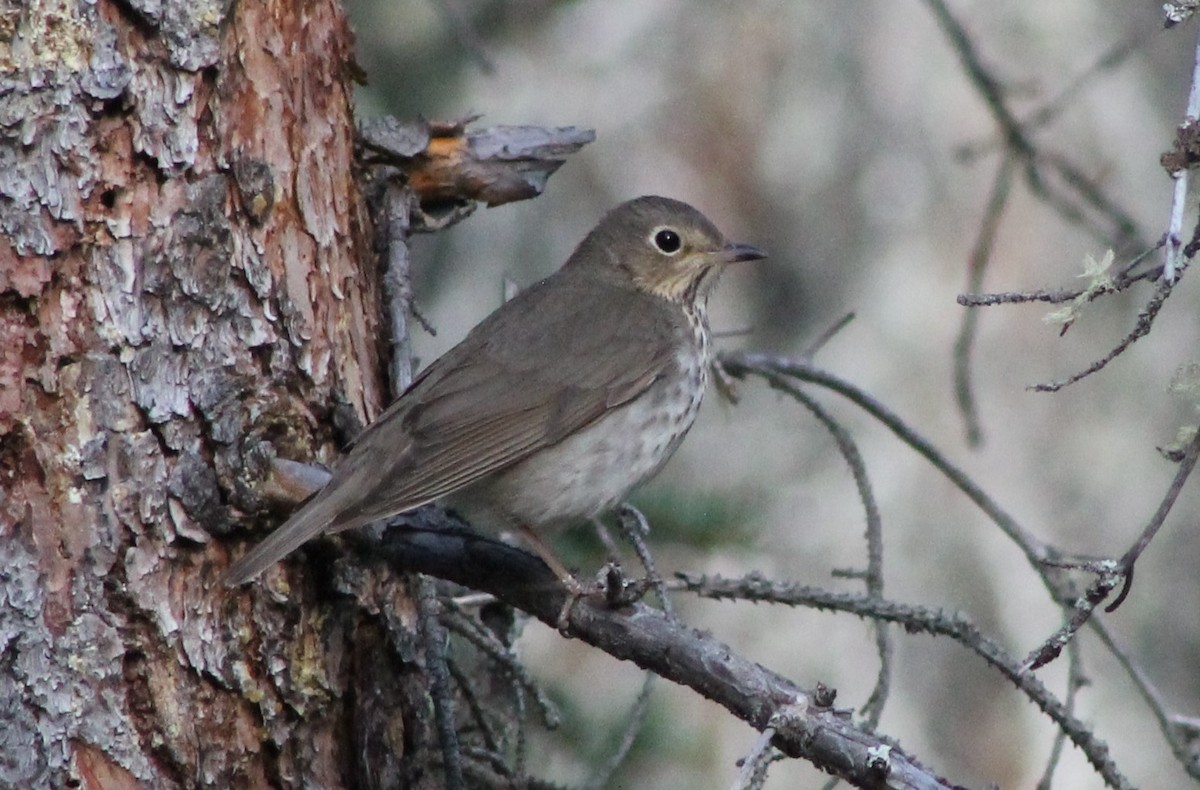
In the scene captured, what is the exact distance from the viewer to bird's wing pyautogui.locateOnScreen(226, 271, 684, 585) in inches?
131

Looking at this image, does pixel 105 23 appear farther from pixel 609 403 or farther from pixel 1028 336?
pixel 1028 336

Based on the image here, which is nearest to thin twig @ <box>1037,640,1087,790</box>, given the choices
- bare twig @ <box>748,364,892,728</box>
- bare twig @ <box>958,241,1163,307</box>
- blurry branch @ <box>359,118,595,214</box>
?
bare twig @ <box>748,364,892,728</box>

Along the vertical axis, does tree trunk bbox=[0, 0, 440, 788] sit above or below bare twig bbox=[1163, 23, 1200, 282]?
below

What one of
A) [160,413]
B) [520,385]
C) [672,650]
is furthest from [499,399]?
[672,650]

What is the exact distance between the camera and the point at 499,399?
4.02 m

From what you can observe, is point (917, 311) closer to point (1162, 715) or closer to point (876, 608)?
point (1162, 715)

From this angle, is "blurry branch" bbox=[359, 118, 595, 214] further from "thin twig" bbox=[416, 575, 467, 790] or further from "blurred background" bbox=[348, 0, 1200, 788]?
"blurred background" bbox=[348, 0, 1200, 788]

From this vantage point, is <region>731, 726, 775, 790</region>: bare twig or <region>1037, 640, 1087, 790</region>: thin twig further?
<region>1037, 640, 1087, 790</region>: thin twig

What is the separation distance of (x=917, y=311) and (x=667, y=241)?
2.44 metres

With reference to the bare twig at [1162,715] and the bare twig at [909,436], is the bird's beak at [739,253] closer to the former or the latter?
the bare twig at [909,436]

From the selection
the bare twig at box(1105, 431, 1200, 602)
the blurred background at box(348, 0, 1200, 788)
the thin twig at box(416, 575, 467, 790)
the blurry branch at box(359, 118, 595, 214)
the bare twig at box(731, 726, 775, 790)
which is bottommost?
the bare twig at box(731, 726, 775, 790)

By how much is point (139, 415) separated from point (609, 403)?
52.1 inches

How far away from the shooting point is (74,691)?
118 inches

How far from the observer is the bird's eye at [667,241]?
4.76m
